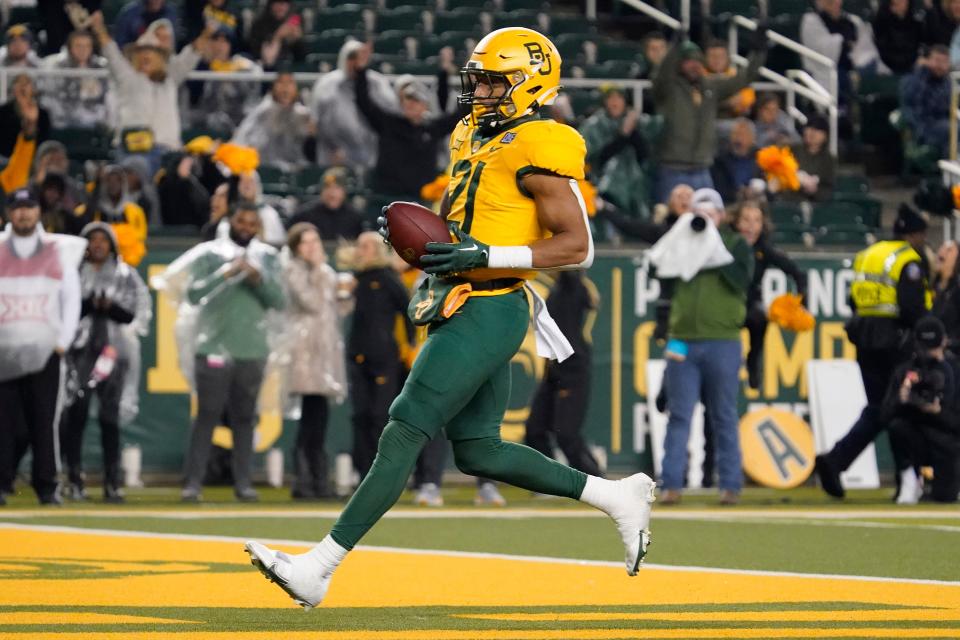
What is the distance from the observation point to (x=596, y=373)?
16281 millimetres

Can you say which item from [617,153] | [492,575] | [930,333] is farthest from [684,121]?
[492,575]

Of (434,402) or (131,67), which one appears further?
(131,67)

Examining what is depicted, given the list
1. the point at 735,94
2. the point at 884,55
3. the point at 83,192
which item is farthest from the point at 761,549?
the point at 884,55

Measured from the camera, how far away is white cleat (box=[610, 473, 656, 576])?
25.0 ft

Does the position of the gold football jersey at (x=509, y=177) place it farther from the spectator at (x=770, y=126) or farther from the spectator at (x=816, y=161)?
the spectator at (x=770, y=126)

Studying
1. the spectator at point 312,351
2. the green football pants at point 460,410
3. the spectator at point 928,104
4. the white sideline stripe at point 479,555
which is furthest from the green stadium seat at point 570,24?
the green football pants at point 460,410

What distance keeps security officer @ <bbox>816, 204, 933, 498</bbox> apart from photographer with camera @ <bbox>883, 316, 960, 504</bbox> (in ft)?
0.67

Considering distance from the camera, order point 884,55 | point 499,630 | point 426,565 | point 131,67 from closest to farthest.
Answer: point 499,630 → point 426,565 → point 131,67 → point 884,55

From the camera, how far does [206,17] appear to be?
1961 cm

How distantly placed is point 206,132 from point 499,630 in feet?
39.7

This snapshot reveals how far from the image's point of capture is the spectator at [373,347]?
1458 centimetres

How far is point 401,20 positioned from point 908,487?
832 cm

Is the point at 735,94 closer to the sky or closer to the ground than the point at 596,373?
closer to the sky

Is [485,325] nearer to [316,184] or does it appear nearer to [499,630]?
[499,630]
